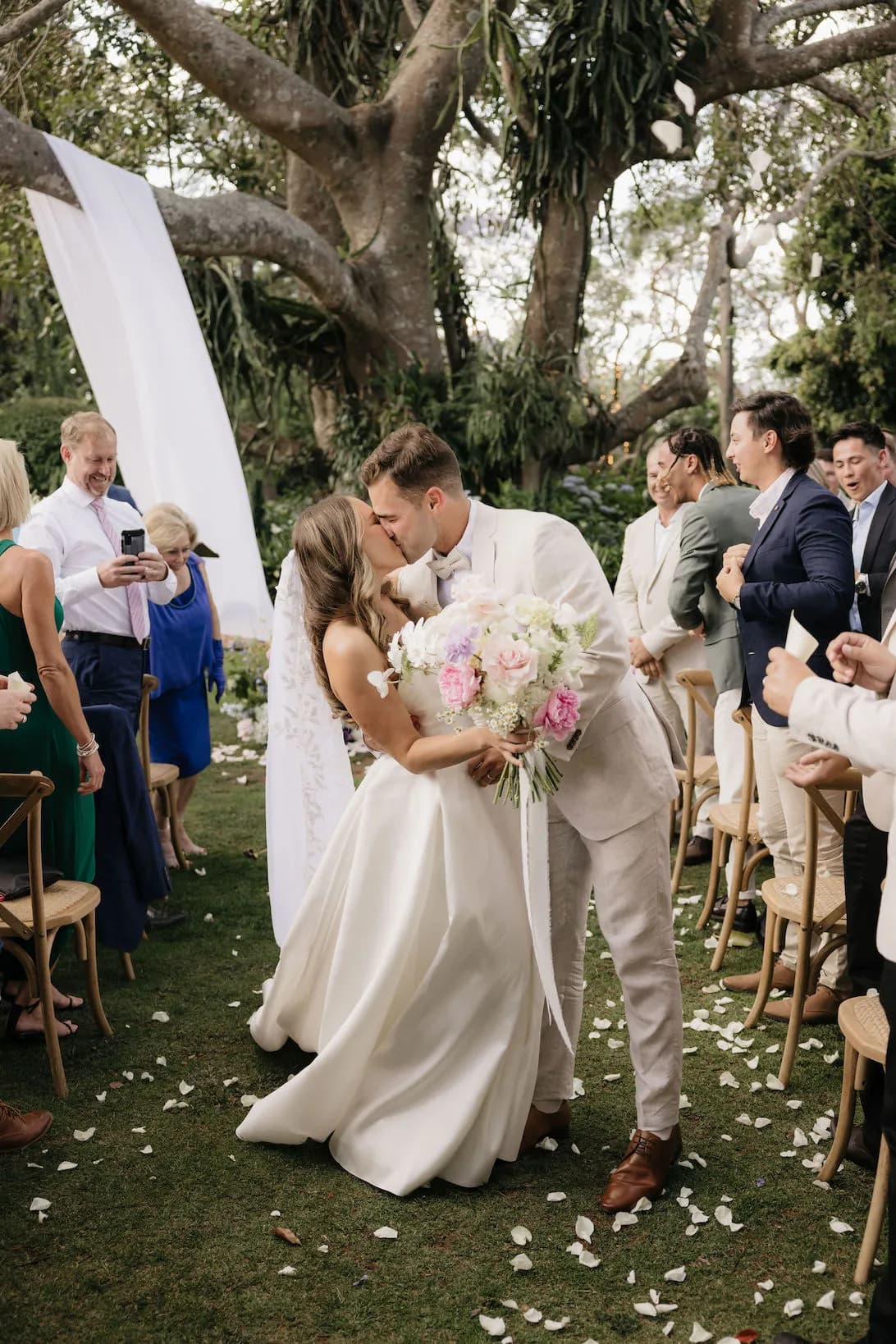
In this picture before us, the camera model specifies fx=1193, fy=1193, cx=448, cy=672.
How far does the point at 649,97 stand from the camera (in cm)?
951

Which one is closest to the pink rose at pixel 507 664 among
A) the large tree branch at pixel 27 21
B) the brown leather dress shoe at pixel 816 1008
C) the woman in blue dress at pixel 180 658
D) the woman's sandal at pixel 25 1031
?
the brown leather dress shoe at pixel 816 1008

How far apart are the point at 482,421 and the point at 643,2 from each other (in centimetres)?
344

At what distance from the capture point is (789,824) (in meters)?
3.93

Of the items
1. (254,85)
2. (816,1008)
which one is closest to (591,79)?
(254,85)

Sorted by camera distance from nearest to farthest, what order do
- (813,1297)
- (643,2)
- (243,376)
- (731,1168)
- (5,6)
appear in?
(813,1297), (731,1168), (643,2), (5,6), (243,376)

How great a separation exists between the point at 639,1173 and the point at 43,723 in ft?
7.72

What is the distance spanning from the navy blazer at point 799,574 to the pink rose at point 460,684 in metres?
1.66

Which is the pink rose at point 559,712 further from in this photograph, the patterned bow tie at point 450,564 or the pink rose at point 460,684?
the patterned bow tie at point 450,564

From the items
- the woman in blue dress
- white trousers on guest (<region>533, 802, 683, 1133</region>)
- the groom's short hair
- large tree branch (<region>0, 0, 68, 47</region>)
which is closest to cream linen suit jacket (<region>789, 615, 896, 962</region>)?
white trousers on guest (<region>533, 802, 683, 1133</region>)

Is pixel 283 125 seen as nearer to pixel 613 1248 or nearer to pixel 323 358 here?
pixel 323 358

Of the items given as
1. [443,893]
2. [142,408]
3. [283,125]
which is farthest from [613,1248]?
[283,125]

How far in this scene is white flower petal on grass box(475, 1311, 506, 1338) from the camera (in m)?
2.51

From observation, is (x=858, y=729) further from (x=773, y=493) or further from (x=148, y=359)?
(x=148, y=359)

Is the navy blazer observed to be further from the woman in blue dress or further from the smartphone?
the woman in blue dress
